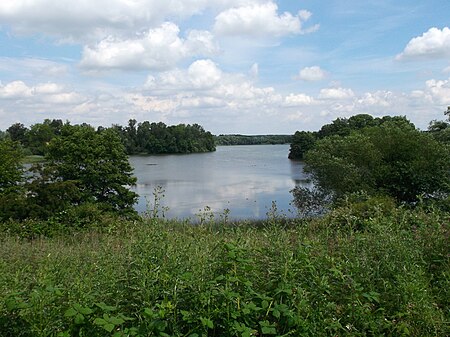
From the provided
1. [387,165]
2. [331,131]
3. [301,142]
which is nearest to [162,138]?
[301,142]

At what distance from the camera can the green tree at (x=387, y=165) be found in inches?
1120

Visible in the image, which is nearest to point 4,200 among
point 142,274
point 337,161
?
point 142,274

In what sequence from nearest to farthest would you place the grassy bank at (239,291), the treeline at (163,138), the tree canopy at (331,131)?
the grassy bank at (239,291), the tree canopy at (331,131), the treeline at (163,138)

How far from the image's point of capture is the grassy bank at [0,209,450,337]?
2520 millimetres

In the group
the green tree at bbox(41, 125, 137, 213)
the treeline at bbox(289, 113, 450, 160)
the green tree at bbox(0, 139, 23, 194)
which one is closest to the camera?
the green tree at bbox(0, 139, 23, 194)

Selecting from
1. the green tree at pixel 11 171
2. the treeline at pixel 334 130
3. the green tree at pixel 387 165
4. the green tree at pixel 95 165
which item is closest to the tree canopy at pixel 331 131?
the treeline at pixel 334 130

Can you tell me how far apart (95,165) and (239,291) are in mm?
24216

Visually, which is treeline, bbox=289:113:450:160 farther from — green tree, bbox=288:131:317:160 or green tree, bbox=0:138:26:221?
green tree, bbox=0:138:26:221

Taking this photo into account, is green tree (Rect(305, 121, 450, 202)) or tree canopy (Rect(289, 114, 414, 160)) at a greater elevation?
tree canopy (Rect(289, 114, 414, 160))

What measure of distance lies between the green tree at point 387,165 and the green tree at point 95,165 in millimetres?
13277

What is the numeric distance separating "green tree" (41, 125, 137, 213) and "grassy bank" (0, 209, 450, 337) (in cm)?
2118

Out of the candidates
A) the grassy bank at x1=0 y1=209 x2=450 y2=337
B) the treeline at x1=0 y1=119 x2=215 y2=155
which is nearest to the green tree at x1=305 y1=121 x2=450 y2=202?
the grassy bank at x1=0 y1=209 x2=450 y2=337

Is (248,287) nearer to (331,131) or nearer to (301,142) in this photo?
(331,131)

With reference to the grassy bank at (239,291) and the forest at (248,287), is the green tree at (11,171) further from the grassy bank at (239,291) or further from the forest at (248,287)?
the grassy bank at (239,291)
